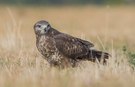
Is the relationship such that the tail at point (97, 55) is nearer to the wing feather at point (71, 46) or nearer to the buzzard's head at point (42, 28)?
the wing feather at point (71, 46)

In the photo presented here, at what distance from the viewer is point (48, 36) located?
36.6 feet

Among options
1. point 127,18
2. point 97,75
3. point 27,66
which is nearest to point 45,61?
point 27,66

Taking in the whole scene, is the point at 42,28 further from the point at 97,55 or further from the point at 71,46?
the point at 97,55

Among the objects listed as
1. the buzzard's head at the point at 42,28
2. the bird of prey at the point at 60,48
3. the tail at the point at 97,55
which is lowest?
the tail at the point at 97,55

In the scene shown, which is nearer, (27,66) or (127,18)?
(27,66)

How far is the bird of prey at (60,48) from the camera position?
36.3 ft

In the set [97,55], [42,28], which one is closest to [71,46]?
[97,55]

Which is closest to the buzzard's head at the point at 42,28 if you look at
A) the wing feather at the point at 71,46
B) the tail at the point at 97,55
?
the wing feather at the point at 71,46

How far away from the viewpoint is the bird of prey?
11078 millimetres

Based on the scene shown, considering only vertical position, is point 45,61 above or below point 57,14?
above

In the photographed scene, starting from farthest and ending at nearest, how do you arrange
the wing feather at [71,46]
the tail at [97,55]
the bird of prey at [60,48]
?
the tail at [97,55] < the wing feather at [71,46] < the bird of prey at [60,48]

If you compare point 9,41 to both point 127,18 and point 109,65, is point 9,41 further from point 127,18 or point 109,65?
point 127,18

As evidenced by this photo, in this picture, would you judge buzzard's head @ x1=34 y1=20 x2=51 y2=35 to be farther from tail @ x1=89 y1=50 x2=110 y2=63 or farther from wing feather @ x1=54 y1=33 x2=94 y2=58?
tail @ x1=89 y1=50 x2=110 y2=63

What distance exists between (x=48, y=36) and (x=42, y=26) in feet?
0.57
